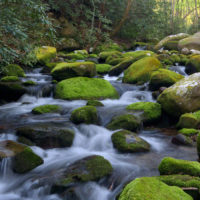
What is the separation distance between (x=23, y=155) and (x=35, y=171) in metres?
0.38

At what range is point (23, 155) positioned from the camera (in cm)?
444

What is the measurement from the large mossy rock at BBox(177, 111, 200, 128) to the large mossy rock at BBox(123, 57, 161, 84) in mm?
4415

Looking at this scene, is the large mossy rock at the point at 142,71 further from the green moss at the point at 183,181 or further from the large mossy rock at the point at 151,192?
the large mossy rock at the point at 151,192

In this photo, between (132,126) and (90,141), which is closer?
(90,141)

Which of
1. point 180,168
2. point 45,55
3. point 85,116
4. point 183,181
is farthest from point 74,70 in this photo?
point 183,181

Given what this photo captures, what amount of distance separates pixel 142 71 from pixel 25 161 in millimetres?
8006

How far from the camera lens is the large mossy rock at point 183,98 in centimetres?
710

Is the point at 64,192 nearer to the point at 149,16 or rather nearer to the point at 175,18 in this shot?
the point at 149,16

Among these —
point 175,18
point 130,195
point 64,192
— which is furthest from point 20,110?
point 175,18

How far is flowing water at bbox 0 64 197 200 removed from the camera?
3.88 metres

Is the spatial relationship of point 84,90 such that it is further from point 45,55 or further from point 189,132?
point 45,55

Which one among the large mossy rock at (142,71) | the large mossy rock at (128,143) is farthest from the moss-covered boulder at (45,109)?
the large mossy rock at (142,71)

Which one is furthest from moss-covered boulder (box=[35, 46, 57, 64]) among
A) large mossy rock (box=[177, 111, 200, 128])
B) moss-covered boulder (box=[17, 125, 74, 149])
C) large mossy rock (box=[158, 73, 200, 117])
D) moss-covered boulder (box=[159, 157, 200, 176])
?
moss-covered boulder (box=[159, 157, 200, 176])

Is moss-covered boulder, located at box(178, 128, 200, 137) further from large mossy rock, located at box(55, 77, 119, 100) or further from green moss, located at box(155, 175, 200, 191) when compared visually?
large mossy rock, located at box(55, 77, 119, 100)
